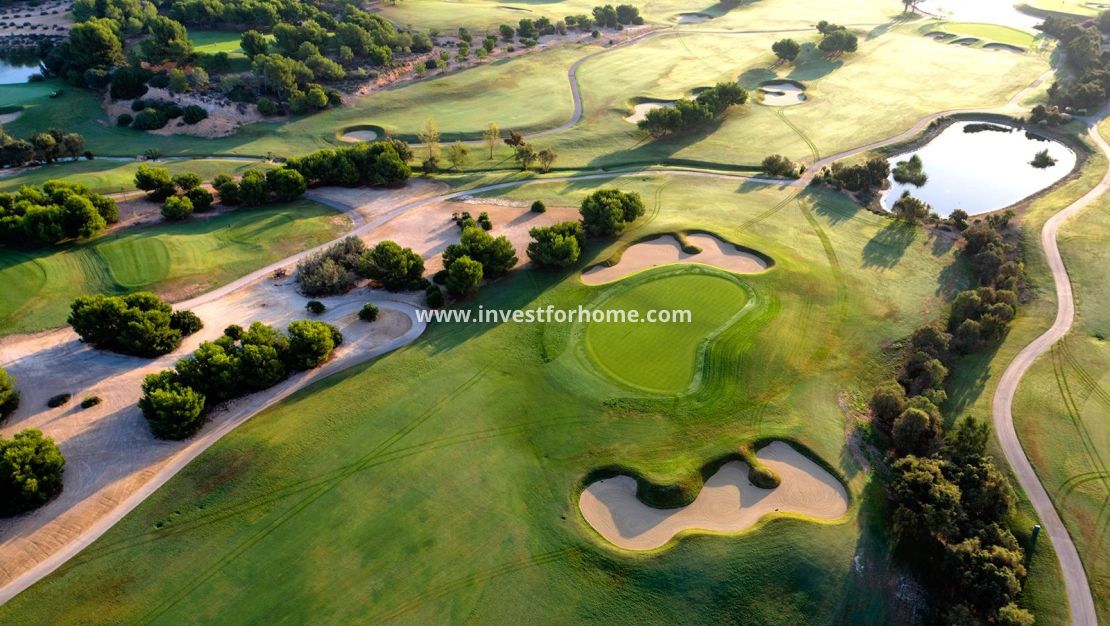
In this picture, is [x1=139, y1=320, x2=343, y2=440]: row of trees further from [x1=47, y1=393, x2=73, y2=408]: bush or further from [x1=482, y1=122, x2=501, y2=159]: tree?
[x1=482, y1=122, x2=501, y2=159]: tree

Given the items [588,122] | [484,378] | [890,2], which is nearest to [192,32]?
[588,122]

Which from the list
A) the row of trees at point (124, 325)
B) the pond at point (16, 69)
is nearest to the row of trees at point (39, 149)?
the pond at point (16, 69)

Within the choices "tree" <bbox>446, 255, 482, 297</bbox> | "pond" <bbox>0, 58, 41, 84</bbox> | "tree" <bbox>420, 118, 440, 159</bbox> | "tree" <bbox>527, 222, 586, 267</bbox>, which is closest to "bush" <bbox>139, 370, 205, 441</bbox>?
"tree" <bbox>446, 255, 482, 297</bbox>

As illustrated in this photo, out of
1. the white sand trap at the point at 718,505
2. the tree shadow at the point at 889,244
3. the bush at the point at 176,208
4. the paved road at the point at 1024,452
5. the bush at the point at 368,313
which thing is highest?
the bush at the point at 176,208

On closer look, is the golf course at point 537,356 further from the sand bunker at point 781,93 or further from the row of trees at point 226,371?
the sand bunker at point 781,93

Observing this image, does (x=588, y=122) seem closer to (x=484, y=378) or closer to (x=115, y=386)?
(x=484, y=378)

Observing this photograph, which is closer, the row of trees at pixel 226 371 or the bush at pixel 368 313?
the row of trees at pixel 226 371

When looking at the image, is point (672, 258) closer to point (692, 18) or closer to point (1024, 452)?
point (1024, 452)

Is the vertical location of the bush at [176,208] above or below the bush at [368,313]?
above

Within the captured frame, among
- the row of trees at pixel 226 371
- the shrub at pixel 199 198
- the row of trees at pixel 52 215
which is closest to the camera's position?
the row of trees at pixel 226 371
